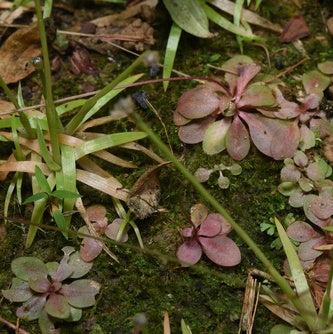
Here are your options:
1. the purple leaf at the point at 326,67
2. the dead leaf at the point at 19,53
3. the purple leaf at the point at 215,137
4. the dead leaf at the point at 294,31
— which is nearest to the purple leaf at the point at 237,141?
the purple leaf at the point at 215,137

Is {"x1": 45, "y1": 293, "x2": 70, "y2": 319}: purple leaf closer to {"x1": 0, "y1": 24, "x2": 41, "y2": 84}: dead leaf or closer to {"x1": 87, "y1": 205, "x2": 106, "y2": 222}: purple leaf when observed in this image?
{"x1": 87, "y1": 205, "x2": 106, "y2": 222}: purple leaf

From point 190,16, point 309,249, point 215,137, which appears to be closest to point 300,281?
point 309,249

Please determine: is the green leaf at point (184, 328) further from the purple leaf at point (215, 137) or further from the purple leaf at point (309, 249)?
the purple leaf at point (215, 137)

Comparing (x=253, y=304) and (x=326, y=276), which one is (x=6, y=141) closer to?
(x=253, y=304)

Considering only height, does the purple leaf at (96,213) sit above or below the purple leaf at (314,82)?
below

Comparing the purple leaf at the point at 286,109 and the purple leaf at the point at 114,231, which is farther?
the purple leaf at the point at 286,109

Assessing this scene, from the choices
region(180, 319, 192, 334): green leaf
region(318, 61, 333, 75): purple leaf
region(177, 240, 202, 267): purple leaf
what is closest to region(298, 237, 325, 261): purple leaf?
region(177, 240, 202, 267): purple leaf
